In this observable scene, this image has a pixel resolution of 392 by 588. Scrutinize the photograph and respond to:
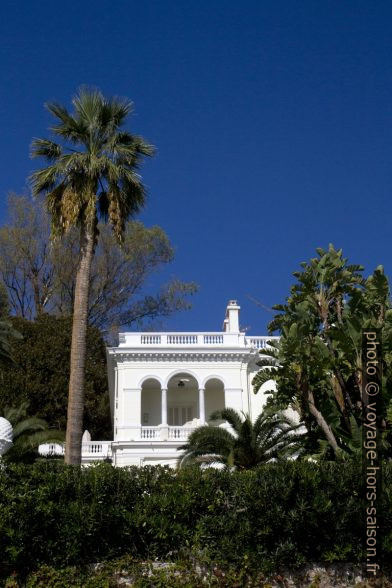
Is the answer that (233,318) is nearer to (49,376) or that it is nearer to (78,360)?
(49,376)

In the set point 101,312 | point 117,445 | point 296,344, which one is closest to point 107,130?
point 296,344

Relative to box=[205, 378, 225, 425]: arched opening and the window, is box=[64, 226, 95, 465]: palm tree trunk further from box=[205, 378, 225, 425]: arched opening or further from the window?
the window

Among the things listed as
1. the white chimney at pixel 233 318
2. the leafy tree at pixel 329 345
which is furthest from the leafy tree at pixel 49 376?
the leafy tree at pixel 329 345

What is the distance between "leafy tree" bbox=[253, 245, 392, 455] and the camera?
558 inches

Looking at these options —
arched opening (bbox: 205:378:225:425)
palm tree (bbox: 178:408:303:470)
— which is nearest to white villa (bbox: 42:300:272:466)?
arched opening (bbox: 205:378:225:425)

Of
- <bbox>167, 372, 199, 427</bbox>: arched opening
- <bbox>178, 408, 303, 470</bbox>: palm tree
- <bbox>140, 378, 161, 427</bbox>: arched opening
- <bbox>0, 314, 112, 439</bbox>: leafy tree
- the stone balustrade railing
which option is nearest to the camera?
<bbox>178, 408, 303, 470</bbox>: palm tree

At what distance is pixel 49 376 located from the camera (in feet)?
119

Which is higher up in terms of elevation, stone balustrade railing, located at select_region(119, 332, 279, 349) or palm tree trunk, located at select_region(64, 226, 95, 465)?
stone balustrade railing, located at select_region(119, 332, 279, 349)

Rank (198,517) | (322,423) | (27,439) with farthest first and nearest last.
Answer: (27,439)
(322,423)
(198,517)

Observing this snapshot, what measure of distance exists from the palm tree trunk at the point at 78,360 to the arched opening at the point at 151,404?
1669cm

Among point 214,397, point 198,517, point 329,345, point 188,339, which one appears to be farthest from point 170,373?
point 198,517

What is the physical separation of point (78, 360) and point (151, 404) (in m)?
18.0

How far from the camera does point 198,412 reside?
35812 millimetres

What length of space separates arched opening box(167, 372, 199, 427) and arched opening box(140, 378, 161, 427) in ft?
2.37
